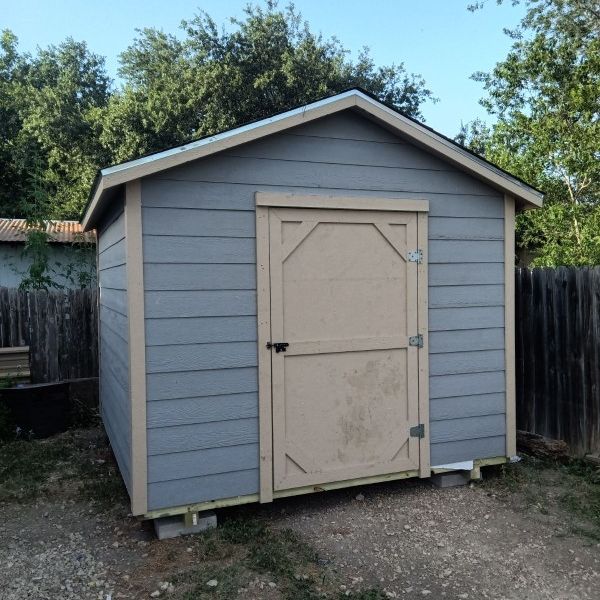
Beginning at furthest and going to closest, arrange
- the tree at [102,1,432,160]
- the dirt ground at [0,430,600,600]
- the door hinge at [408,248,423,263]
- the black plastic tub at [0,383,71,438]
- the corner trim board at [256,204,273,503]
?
the tree at [102,1,432,160]
the black plastic tub at [0,383,71,438]
the door hinge at [408,248,423,263]
the corner trim board at [256,204,273,503]
the dirt ground at [0,430,600,600]

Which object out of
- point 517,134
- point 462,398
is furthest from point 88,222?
point 517,134

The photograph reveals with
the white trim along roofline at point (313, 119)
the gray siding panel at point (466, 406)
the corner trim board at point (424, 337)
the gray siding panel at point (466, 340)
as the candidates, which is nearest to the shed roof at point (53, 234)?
the white trim along roofline at point (313, 119)

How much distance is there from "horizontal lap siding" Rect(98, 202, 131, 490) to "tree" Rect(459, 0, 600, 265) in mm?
7229

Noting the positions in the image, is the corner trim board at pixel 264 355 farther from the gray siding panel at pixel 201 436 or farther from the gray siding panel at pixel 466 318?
the gray siding panel at pixel 466 318

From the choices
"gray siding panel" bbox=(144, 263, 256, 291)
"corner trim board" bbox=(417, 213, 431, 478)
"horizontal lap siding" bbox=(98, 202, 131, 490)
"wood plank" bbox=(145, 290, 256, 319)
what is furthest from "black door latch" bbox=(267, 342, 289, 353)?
"corner trim board" bbox=(417, 213, 431, 478)

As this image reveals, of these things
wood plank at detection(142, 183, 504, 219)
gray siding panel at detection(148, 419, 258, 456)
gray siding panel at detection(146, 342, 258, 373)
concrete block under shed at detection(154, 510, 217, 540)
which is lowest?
concrete block under shed at detection(154, 510, 217, 540)

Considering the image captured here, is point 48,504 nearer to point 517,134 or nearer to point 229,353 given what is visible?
point 229,353

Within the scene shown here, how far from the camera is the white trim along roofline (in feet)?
11.3

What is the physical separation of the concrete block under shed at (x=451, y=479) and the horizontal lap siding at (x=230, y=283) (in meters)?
0.20

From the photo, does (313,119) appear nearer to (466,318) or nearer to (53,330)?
(466,318)

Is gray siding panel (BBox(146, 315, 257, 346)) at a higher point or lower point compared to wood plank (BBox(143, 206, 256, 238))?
lower

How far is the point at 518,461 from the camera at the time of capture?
4.86 meters

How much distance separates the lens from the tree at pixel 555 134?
9.45m

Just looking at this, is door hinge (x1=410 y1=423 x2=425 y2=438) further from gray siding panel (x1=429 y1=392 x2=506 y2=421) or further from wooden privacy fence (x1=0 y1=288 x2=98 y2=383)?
wooden privacy fence (x1=0 y1=288 x2=98 y2=383)
